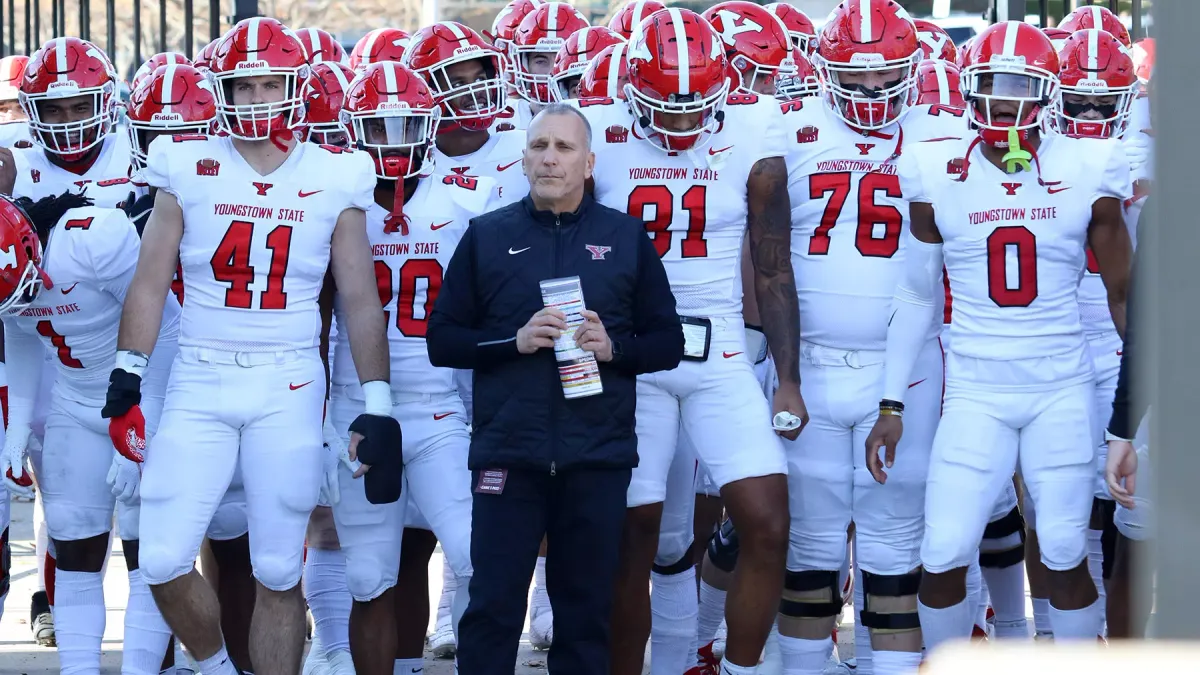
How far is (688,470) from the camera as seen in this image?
198 inches

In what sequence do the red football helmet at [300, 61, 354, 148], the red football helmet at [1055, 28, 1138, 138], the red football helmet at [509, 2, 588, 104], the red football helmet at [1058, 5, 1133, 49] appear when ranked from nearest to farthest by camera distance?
1. the red football helmet at [1055, 28, 1138, 138]
2. the red football helmet at [300, 61, 354, 148]
3. the red football helmet at [1058, 5, 1133, 49]
4. the red football helmet at [509, 2, 588, 104]

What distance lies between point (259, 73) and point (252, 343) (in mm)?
769

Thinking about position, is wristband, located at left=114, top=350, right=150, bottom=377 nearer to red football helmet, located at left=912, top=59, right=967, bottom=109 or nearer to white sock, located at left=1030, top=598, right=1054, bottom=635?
red football helmet, located at left=912, top=59, right=967, bottom=109

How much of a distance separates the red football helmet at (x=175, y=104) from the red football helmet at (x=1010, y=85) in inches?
100

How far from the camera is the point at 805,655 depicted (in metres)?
4.93

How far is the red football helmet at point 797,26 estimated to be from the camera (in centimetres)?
669

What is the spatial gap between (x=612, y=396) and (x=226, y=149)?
1366mm

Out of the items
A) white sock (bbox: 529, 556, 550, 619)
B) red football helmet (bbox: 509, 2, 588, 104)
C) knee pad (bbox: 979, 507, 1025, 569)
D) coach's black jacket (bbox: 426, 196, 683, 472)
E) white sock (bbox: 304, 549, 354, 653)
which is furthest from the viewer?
red football helmet (bbox: 509, 2, 588, 104)

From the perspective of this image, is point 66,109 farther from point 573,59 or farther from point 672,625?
point 672,625

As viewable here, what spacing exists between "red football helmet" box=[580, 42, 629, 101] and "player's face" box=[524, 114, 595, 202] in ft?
3.78

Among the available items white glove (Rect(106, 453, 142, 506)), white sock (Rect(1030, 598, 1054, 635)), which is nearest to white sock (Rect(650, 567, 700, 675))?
white sock (Rect(1030, 598, 1054, 635))

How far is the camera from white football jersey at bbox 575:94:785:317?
4.84 metres

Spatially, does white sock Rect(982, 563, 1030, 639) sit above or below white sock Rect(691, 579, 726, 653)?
above

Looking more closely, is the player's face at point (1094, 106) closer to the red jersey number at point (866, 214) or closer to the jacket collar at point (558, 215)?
the red jersey number at point (866, 214)
